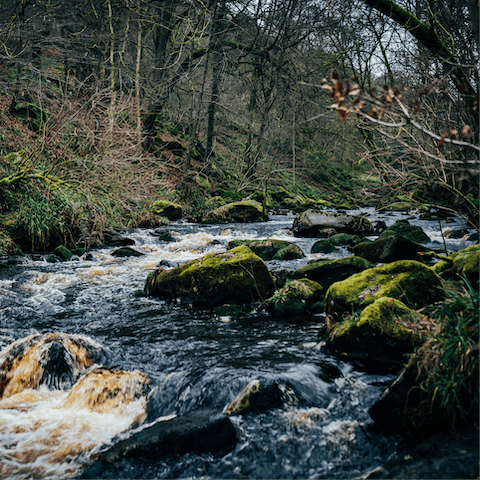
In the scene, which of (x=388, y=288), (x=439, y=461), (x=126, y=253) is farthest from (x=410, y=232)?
(x=439, y=461)

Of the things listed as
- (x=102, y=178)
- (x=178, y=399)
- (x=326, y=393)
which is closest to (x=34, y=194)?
(x=102, y=178)

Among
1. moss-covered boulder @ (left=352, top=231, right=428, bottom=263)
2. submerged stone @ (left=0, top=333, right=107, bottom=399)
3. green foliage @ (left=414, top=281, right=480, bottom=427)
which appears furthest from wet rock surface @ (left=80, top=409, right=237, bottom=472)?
moss-covered boulder @ (left=352, top=231, right=428, bottom=263)

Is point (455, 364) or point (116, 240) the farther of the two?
point (116, 240)

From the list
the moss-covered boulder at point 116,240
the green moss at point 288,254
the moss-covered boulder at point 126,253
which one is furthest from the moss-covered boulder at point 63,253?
the green moss at point 288,254

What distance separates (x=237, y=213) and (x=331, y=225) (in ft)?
14.2

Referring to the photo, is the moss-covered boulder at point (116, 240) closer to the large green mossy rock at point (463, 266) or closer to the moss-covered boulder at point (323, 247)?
the moss-covered boulder at point (323, 247)

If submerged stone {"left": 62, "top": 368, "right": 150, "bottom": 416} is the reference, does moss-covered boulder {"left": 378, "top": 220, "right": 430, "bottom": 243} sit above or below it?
above

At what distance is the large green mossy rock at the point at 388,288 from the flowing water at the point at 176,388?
1.71ft

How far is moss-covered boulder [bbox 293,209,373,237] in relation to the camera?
470 inches

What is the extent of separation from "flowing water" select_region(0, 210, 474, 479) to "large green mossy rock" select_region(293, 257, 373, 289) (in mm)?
1205

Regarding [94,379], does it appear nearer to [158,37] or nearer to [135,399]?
[135,399]

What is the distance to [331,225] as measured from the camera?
39.8ft

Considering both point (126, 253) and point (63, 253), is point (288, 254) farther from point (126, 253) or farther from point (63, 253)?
point (63, 253)

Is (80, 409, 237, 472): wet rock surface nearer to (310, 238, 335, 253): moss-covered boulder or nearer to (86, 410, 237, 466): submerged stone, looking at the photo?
(86, 410, 237, 466): submerged stone
